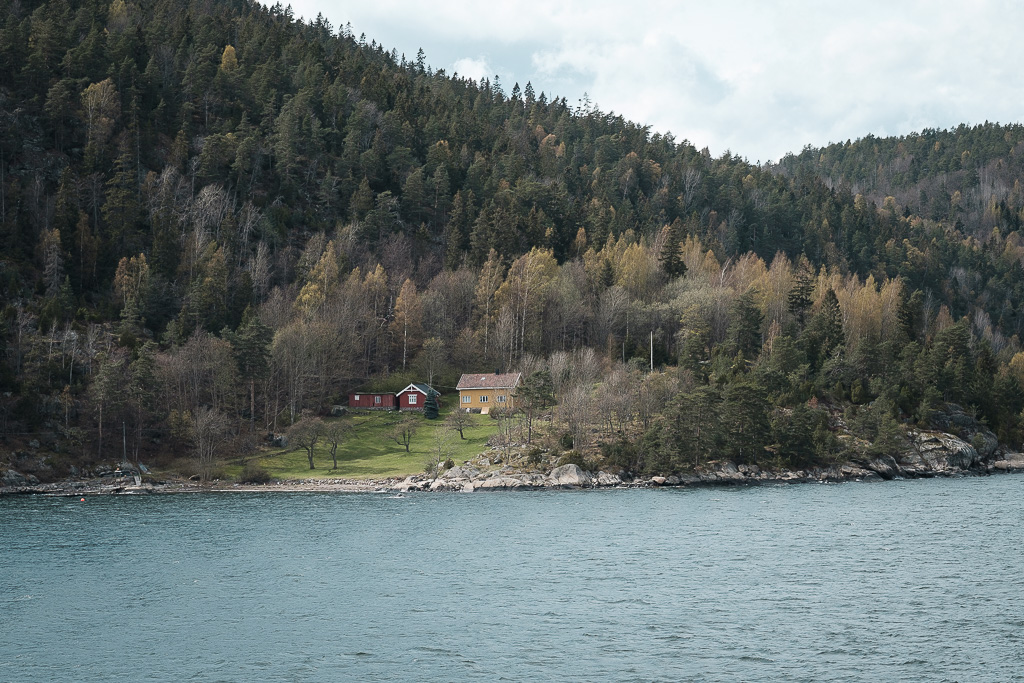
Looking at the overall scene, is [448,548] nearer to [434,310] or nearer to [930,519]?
[930,519]

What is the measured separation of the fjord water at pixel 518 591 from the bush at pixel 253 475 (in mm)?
11764

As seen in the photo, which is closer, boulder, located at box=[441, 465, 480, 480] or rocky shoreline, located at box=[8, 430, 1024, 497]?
rocky shoreline, located at box=[8, 430, 1024, 497]

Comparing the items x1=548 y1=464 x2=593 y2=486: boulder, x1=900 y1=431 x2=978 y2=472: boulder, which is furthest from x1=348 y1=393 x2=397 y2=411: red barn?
x1=900 y1=431 x2=978 y2=472: boulder

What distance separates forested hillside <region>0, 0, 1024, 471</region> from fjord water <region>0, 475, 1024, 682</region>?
18103 millimetres

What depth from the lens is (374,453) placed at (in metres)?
89.5

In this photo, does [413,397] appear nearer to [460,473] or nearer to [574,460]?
[460,473]

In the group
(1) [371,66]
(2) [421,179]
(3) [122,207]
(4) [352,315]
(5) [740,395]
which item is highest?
(1) [371,66]

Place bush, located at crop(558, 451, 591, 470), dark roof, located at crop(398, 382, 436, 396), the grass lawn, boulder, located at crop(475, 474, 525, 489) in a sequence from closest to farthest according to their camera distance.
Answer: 1. boulder, located at crop(475, 474, 525, 489)
2. bush, located at crop(558, 451, 591, 470)
3. the grass lawn
4. dark roof, located at crop(398, 382, 436, 396)

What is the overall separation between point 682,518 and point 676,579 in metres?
17.8

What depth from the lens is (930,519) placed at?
196 ft

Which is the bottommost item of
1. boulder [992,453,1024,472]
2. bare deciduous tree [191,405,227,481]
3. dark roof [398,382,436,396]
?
boulder [992,453,1024,472]

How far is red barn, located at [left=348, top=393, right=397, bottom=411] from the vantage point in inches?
4067

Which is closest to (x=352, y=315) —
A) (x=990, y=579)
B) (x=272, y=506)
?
(x=272, y=506)

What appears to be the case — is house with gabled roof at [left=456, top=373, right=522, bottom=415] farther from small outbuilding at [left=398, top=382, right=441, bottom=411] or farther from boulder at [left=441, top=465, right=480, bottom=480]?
boulder at [left=441, top=465, right=480, bottom=480]
